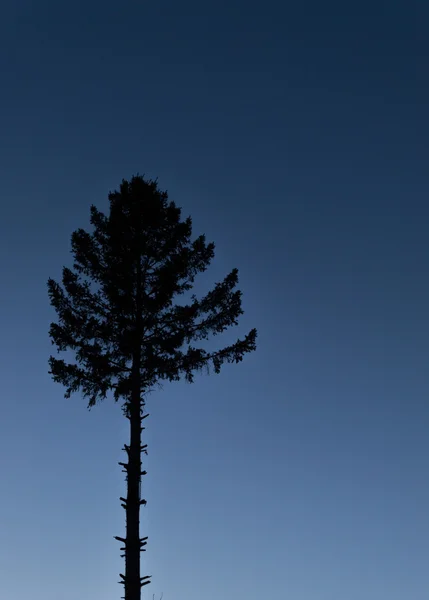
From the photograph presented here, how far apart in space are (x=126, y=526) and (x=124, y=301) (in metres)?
6.83

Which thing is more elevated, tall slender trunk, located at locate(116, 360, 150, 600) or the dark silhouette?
the dark silhouette

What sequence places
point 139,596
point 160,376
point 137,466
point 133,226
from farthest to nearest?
point 133,226
point 160,376
point 137,466
point 139,596

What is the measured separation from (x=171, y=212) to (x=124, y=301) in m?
3.79

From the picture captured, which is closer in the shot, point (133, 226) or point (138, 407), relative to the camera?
point (138, 407)

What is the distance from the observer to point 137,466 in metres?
17.2

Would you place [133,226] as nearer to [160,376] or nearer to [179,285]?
[179,285]

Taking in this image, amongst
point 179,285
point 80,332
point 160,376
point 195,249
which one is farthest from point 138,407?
point 195,249

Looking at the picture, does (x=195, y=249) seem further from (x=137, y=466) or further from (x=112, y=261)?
(x=137, y=466)

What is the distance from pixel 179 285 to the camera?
808 inches

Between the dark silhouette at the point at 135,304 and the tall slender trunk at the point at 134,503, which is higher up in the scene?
the dark silhouette at the point at 135,304

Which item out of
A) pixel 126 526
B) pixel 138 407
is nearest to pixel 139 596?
pixel 126 526

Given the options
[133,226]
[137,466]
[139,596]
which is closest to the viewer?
[139,596]

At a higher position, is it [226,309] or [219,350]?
[226,309]

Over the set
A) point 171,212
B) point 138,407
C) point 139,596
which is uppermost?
point 171,212
